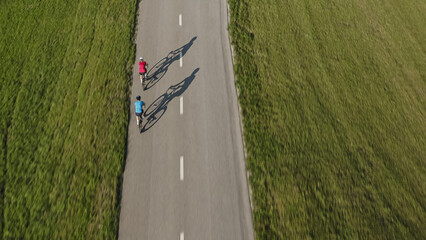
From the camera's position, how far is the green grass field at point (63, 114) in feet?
37.8

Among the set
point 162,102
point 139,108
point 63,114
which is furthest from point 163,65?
point 63,114

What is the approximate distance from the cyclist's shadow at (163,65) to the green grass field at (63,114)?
151 cm

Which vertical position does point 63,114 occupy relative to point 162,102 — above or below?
below

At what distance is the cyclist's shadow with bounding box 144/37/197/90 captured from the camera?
622 inches

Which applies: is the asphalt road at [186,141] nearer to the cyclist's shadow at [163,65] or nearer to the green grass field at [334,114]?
the cyclist's shadow at [163,65]

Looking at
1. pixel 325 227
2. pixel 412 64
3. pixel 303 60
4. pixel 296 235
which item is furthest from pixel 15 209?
pixel 412 64

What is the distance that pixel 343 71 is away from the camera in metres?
16.4

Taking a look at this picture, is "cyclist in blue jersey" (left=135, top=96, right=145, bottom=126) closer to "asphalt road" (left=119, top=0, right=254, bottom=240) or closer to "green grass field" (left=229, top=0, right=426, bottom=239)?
"asphalt road" (left=119, top=0, right=254, bottom=240)

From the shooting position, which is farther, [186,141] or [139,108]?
[186,141]

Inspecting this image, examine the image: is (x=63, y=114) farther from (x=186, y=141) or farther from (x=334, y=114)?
(x=334, y=114)

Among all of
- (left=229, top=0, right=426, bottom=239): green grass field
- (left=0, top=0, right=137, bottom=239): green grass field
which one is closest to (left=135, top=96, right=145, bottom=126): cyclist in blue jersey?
(left=0, top=0, right=137, bottom=239): green grass field

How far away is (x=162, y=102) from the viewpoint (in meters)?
14.9

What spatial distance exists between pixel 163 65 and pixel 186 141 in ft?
19.1

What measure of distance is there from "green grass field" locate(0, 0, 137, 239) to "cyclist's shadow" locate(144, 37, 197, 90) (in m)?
1.51
